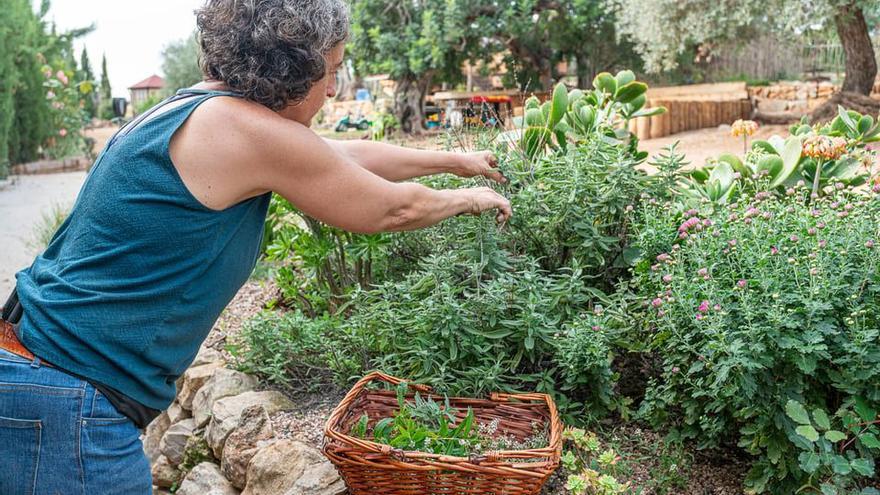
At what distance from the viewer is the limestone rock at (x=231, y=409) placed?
3.09 m

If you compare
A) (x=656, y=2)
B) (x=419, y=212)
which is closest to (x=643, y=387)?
(x=419, y=212)

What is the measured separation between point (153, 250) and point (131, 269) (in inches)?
2.3

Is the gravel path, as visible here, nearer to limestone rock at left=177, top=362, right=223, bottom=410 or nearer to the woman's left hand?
limestone rock at left=177, top=362, right=223, bottom=410

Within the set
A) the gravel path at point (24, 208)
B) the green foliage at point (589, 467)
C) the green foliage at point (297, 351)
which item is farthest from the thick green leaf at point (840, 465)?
the gravel path at point (24, 208)

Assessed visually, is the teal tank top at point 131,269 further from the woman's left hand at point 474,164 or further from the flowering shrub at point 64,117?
the flowering shrub at point 64,117

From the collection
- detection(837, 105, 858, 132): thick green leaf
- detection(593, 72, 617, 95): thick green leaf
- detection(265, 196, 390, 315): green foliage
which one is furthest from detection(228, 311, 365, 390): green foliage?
detection(837, 105, 858, 132): thick green leaf

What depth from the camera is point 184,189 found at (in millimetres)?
1562

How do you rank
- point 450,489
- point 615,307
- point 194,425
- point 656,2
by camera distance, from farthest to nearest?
point 656,2, point 194,425, point 615,307, point 450,489

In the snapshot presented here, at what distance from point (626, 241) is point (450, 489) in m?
1.32

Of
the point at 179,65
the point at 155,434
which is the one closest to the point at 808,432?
the point at 155,434

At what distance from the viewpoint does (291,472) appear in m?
2.63

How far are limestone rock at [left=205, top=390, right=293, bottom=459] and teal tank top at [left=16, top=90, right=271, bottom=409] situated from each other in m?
1.49

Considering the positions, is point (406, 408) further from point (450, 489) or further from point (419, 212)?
point (419, 212)

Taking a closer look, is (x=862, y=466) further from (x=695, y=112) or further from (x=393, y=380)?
(x=695, y=112)
